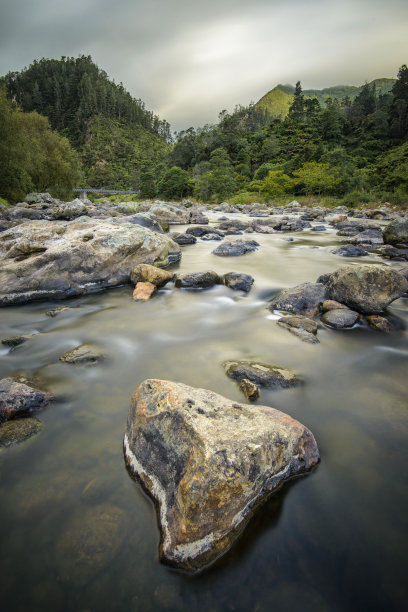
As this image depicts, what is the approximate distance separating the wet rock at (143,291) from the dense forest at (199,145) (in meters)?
25.4

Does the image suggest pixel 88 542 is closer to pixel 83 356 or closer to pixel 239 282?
pixel 83 356

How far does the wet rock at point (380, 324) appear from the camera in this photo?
4242 millimetres

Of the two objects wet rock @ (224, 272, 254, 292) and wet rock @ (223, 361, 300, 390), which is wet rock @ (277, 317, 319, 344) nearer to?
wet rock @ (223, 361, 300, 390)

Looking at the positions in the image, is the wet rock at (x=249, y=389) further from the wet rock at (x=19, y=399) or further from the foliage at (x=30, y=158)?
the foliage at (x=30, y=158)

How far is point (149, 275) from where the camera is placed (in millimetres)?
5980

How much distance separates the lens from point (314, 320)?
14.7 ft

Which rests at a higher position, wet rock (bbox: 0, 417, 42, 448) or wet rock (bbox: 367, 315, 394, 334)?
wet rock (bbox: 0, 417, 42, 448)


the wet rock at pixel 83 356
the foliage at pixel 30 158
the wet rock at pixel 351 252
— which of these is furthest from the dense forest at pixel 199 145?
the wet rock at pixel 83 356

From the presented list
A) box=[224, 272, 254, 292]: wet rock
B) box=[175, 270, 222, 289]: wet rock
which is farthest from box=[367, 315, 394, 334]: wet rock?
box=[175, 270, 222, 289]: wet rock

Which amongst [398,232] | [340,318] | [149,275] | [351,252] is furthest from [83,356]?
[398,232]

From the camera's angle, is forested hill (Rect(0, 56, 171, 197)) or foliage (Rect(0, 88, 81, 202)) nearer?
foliage (Rect(0, 88, 81, 202))

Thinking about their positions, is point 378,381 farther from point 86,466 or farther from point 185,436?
point 86,466

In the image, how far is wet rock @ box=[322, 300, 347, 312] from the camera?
182 inches

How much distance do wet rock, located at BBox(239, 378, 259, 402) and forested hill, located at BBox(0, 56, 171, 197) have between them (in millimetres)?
97757
